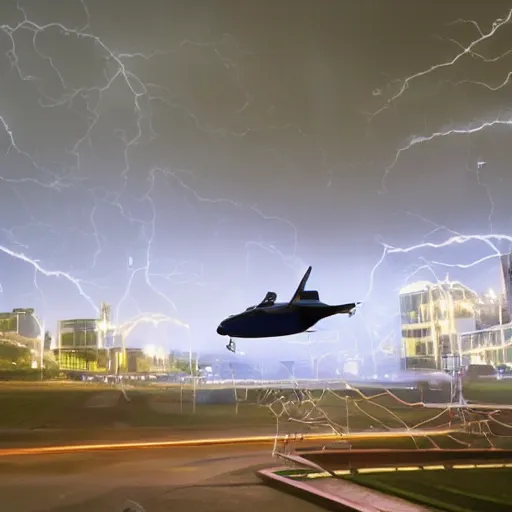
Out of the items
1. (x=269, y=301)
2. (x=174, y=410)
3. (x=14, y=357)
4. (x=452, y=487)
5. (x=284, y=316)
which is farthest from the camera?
(x=174, y=410)

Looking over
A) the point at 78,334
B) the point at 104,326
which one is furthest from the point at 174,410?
the point at 78,334

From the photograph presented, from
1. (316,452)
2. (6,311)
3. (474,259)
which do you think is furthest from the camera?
(474,259)

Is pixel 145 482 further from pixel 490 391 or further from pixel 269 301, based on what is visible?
pixel 490 391

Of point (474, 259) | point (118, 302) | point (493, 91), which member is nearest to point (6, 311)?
point (118, 302)

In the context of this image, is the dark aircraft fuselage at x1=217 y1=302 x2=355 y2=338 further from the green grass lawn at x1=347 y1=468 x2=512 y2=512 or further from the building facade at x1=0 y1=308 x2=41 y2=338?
the building facade at x1=0 y1=308 x2=41 y2=338

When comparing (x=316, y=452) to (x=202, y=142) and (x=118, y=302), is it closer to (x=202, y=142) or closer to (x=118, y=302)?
(x=118, y=302)

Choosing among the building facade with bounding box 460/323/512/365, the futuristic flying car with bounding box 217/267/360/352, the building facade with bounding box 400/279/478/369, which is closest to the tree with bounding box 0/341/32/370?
the futuristic flying car with bounding box 217/267/360/352
